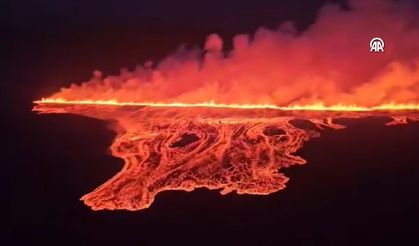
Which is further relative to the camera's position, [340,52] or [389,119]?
[340,52]

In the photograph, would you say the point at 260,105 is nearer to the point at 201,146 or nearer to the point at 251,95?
the point at 251,95

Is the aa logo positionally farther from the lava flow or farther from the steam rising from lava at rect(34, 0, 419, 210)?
the lava flow

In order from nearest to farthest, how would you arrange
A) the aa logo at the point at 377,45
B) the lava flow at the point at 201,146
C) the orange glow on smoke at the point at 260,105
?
the lava flow at the point at 201,146 → the orange glow on smoke at the point at 260,105 → the aa logo at the point at 377,45

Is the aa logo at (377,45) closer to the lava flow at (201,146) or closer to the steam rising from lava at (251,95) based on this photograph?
the steam rising from lava at (251,95)

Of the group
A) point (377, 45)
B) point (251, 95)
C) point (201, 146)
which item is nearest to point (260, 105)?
point (251, 95)

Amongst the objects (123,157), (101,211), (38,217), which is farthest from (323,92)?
(38,217)

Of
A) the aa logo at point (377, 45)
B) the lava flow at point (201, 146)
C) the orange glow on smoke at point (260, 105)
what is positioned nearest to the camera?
the lava flow at point (201, 146)

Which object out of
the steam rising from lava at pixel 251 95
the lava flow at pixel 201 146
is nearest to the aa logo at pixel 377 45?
the steam rising from lava at pixel 251 95

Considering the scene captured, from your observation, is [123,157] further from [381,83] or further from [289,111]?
[381,83]

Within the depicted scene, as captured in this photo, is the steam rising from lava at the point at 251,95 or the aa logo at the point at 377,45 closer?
the steam rising from lava at the point at 251,95
